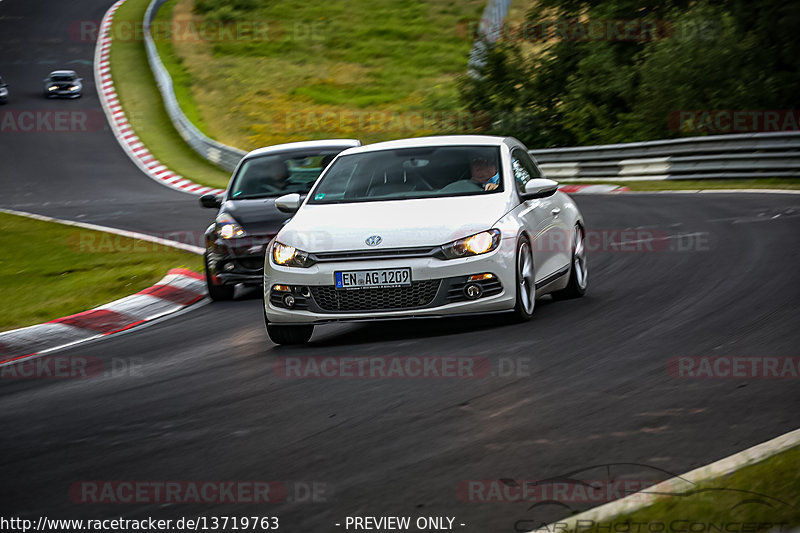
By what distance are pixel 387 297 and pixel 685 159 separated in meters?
17.6

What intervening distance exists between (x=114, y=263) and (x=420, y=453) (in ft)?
35.6

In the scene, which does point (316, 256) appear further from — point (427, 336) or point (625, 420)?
point (625, 420)

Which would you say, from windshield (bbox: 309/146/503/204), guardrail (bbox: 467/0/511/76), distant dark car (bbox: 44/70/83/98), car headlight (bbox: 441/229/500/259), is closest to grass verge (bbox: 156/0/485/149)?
guardrail (bbox: 467/0/511/76)

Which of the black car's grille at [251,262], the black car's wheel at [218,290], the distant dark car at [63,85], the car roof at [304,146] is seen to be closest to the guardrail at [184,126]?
the distant dark car at [63,85]

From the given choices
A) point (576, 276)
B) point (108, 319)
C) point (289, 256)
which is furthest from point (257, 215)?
point (289, 256)

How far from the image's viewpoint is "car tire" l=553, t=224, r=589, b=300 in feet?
33.5

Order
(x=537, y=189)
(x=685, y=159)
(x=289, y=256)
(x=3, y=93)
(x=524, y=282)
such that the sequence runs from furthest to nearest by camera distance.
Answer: (x=3, y=93), (x=685, y=159), (x=537, y=189), (x=524, y=282), (x=289, y=256)

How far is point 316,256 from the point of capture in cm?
849

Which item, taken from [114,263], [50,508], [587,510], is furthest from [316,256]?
[114,263]

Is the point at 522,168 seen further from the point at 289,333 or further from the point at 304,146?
the point at 304,146

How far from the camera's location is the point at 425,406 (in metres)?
6.20

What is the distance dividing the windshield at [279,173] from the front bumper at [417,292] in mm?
4806

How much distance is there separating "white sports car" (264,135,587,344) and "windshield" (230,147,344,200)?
3.50m

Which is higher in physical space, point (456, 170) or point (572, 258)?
point (456, 170)
